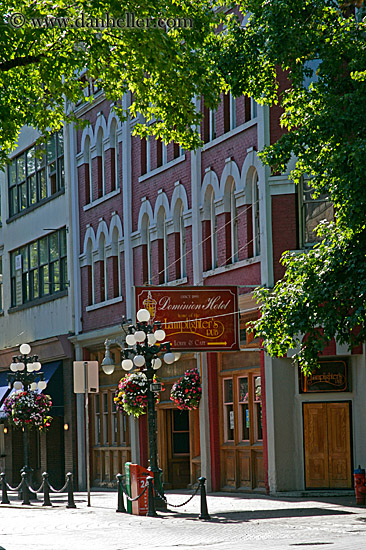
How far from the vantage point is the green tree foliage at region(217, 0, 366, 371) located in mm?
17312

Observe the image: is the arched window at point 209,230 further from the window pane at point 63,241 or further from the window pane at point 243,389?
the window pane at point 63,241

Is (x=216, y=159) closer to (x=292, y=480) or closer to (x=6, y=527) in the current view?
(x=292, y=480)

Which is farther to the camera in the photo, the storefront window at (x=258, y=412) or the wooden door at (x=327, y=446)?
the storefront window at (x=258, y=412)

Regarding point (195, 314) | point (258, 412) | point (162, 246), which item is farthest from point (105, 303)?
point (195, 314)

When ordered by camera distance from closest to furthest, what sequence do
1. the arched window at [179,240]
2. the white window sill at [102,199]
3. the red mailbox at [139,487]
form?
the red mailbox at [139,487]
the arched window at [179,240]
the white window sill at [102,199]

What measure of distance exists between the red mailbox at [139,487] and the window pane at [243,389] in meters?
5.47

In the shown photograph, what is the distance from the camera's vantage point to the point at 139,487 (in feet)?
70.3

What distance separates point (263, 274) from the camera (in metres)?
24.8

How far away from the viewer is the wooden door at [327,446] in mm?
24062

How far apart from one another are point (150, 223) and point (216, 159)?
4.56 meters

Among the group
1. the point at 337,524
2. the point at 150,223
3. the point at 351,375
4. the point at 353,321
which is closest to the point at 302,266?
the point at 353,321

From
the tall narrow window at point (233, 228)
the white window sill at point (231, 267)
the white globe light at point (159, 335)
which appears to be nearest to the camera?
the white globe light at point (159, 335)

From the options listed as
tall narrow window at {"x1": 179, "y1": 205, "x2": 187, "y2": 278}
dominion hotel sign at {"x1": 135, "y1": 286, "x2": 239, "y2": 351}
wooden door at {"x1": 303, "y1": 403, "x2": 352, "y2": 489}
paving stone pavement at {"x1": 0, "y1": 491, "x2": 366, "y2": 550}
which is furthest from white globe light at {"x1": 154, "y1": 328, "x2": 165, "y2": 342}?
tall narrow window at {"x1": 179, "y1": 205, "x2": 187, "y2": 278}

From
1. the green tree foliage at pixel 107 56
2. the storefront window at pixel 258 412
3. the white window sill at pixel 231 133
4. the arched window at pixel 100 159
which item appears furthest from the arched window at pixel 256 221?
the arched window at pixel 100 159
